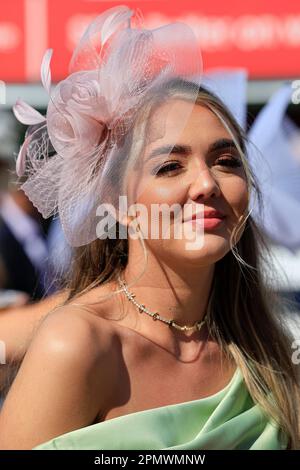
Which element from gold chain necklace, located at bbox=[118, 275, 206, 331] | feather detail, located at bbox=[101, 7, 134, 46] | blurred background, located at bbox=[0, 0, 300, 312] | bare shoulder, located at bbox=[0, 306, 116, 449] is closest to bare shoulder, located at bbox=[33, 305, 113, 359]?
bare shoulder, located at bbox=[0, 306, 116, 449]

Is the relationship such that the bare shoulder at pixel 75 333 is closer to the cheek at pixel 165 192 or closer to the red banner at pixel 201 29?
the cheek at pixel 165 192

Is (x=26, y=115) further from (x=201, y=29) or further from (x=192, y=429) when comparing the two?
(x=201, y=29)

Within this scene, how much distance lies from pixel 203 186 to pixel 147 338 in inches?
11.8

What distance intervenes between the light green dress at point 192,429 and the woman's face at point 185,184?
26 cm

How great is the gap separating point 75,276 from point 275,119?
5.38ft

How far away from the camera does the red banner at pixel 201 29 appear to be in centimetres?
276

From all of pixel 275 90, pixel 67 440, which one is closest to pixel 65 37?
pixel 275 90

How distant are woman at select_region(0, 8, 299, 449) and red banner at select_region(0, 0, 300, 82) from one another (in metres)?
1.43

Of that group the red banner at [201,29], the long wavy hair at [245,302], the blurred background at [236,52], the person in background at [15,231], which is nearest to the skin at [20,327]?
the long wavy hair at [245,302]

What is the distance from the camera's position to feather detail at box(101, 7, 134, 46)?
1307 millimetres

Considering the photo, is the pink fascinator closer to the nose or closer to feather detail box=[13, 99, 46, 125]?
feather detail box=[13, 99, 46, 125]

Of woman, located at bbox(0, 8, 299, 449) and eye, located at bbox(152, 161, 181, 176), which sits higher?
eye, located at bbox(152, 161, 181, 176)

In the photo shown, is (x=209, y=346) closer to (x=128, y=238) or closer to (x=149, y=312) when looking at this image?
(x=149, y=312)

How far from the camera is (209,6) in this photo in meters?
2.77
